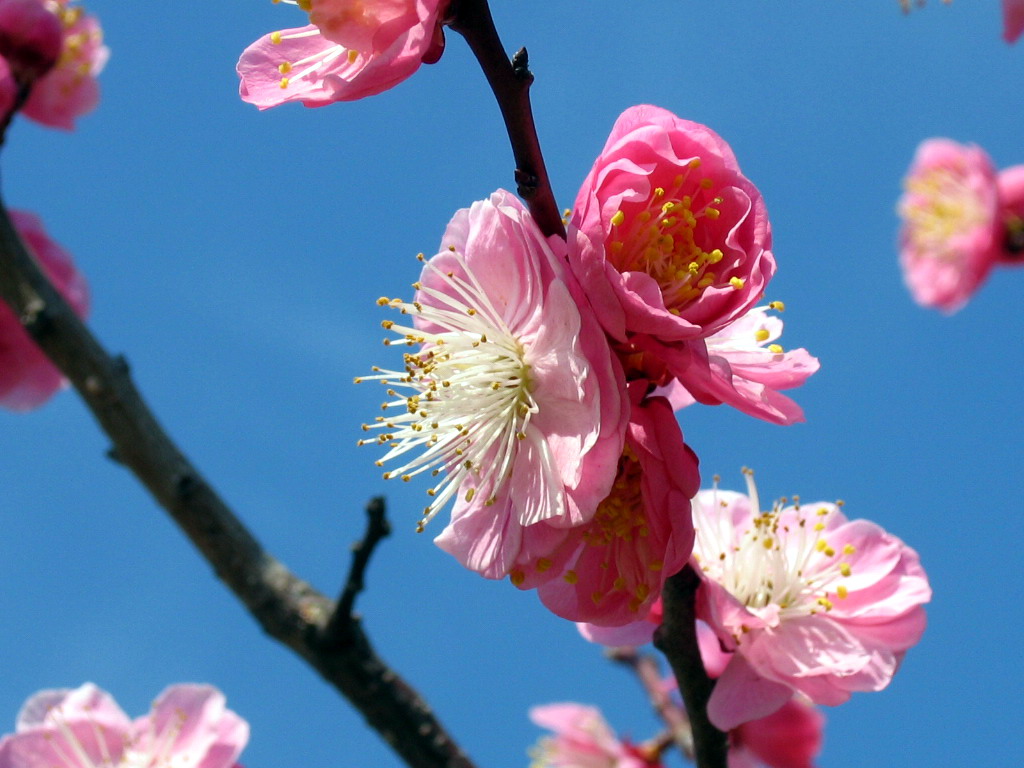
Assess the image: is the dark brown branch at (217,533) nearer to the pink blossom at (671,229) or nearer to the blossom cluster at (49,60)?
the blossom cluster at (49,60)

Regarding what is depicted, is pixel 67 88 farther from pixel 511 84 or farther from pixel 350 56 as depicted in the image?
pixel 511 84

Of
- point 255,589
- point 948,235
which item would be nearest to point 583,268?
point 255,589

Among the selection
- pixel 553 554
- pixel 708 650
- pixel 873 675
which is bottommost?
pixel 873 675

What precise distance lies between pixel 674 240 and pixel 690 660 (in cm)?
49

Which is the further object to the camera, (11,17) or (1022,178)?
(1022,178)

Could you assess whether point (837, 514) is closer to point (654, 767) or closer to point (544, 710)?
point (654, 767)

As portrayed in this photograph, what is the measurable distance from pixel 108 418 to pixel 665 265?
1159 mm

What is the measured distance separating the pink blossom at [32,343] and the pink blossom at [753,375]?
1652mm

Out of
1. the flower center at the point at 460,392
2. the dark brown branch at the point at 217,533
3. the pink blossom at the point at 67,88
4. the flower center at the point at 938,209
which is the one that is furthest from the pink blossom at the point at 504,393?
the flower center at the point at 938,209

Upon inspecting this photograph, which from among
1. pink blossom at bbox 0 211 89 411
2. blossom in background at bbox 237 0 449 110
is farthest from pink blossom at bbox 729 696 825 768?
pink blossom at bbox 0 211 89 411

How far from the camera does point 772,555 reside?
1432 mm

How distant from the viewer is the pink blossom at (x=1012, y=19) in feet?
3.62

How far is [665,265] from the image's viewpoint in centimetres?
106

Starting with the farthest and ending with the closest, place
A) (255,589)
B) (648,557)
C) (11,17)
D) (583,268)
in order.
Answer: (11,17)
(255,589)
(648,557)
(583,268)
